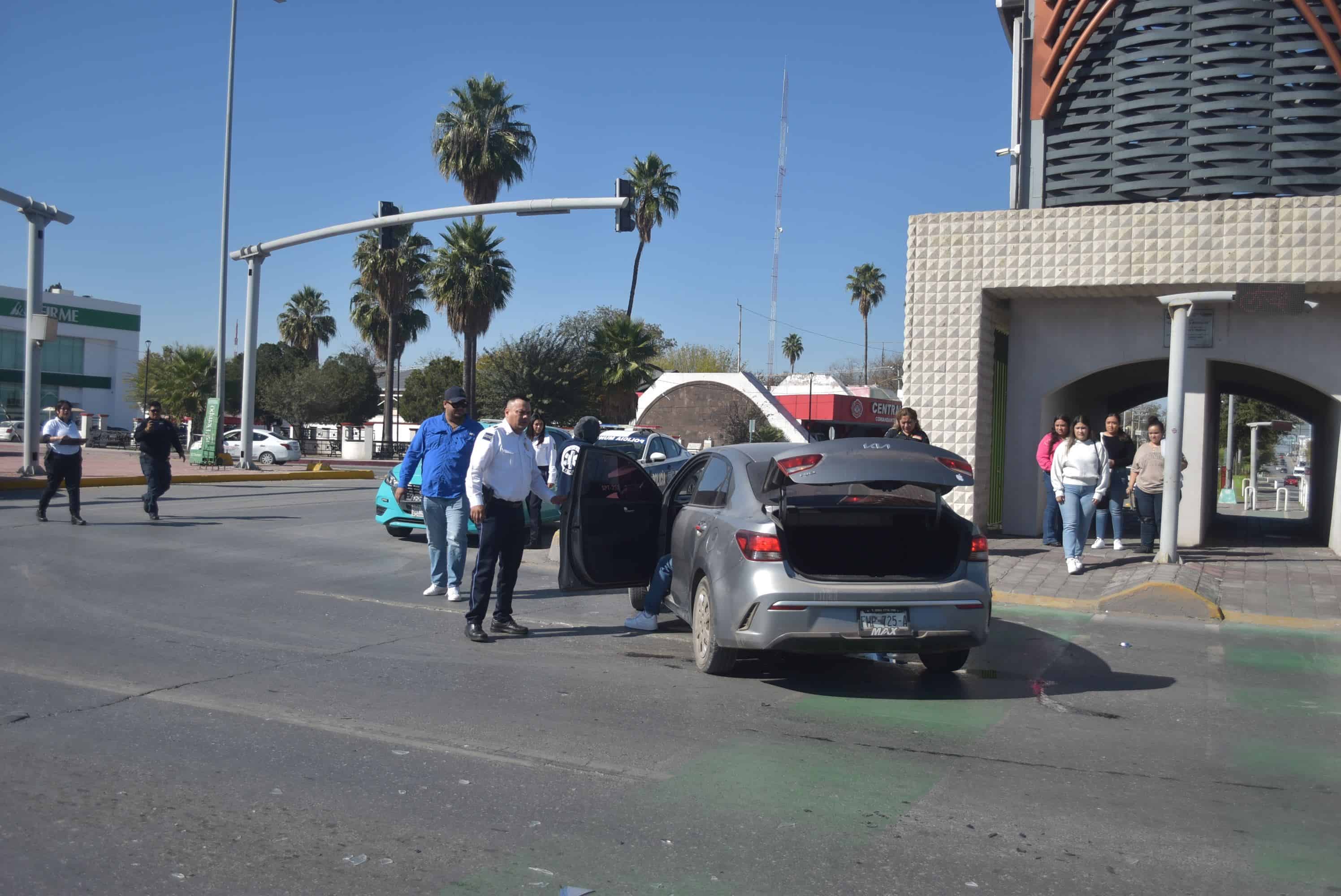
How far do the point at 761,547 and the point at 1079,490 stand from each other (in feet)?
22.0

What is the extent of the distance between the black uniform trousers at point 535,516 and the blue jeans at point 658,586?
16.5ft

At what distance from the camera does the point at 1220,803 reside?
4.81 metres

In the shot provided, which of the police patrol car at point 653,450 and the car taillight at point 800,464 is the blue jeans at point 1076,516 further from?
the police patrol car at point 653,450

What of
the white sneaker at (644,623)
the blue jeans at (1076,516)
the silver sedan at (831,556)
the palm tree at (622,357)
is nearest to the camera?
the silver sedan at (831,556)

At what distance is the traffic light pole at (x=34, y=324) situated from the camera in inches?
888

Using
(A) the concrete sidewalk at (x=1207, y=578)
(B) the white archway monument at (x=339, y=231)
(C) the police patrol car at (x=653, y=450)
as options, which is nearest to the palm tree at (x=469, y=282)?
(B) the white archway monument at (x=339, y=231)

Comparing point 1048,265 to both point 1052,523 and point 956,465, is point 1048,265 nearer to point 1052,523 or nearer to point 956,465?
point 1052,523

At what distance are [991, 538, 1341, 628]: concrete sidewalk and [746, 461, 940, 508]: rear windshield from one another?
14.0 ft

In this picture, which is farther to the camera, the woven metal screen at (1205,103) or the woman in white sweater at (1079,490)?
the woven metal screen at (1205,103)

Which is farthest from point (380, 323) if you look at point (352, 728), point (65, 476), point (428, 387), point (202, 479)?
point (352, 728)

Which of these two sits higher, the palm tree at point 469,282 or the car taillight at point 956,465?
the palm tree at point 469,282

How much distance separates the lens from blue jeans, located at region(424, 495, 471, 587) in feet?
32.2

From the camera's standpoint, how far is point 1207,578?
37.7ft

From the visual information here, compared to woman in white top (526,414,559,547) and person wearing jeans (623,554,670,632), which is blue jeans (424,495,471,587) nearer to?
person wearing jeans (623,554,670,632)
